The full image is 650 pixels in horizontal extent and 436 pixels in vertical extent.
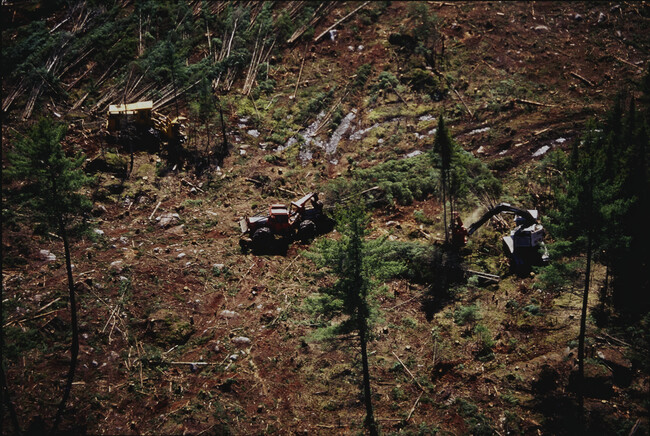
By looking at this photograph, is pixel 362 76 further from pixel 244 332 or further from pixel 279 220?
pixel 244 332

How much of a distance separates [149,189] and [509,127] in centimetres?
2081

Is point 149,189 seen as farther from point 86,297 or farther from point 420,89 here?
point 420,89

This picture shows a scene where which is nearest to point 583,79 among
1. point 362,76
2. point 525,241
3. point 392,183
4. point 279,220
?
point 362,76

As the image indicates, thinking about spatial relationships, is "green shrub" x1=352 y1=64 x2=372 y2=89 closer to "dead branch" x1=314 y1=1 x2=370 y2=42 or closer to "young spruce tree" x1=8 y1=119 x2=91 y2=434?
"dead branch" x1=314 y1=1 x2=370 y2=42

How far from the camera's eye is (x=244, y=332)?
867 inches

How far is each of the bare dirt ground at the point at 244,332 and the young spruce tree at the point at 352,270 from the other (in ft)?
4.81

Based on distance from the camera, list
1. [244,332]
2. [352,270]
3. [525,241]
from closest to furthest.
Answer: [352,270]
[244,332]
[525,241]

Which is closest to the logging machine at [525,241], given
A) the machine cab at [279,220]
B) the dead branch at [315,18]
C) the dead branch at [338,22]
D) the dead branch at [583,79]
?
the machine cab at [279,220]

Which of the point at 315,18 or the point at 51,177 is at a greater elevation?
the point at 315,18

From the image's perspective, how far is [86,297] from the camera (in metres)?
22.1

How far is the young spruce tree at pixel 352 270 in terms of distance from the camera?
17.6 m

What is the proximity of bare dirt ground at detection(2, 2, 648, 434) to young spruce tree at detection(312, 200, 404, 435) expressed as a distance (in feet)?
4.81

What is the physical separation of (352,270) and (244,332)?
642 centimetres

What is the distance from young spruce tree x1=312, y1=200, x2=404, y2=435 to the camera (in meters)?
17.6
